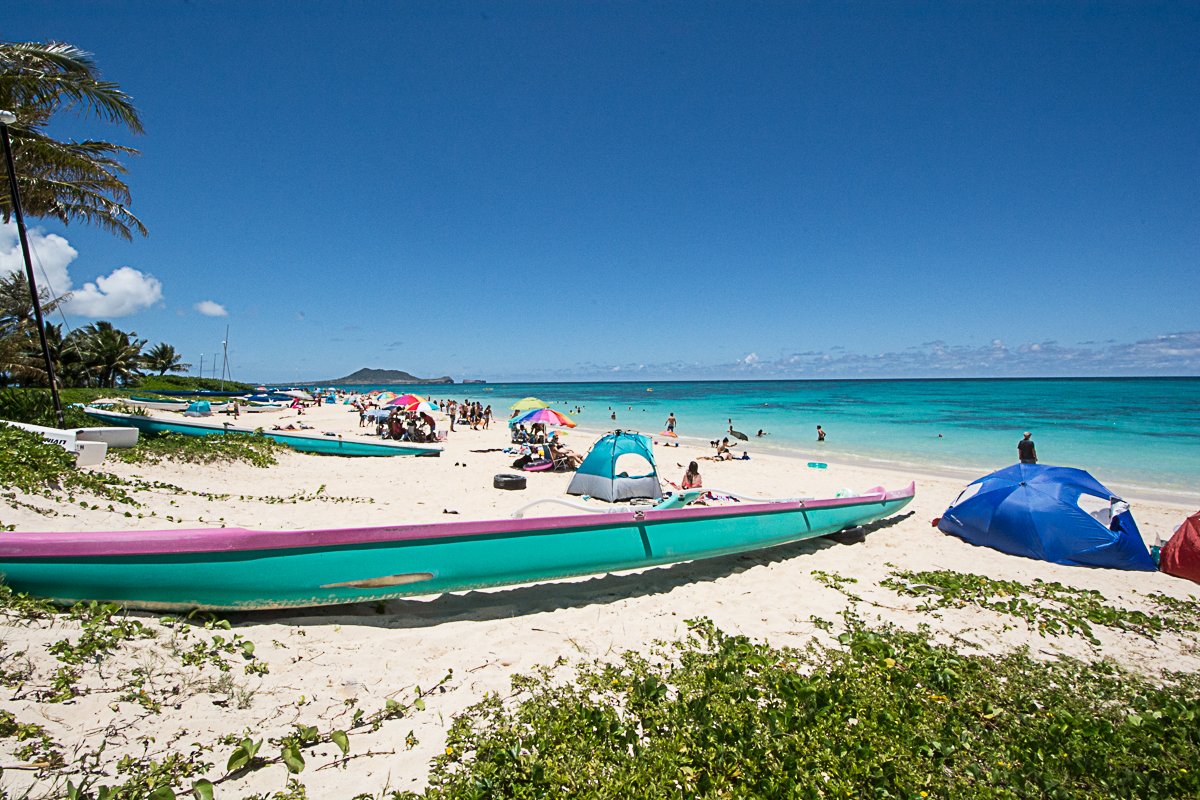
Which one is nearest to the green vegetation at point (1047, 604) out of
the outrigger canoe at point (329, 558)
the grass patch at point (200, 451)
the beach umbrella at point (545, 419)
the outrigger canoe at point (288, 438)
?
the outrigger canoe at point (329, 558)

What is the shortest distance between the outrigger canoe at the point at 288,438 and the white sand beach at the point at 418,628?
4831mm

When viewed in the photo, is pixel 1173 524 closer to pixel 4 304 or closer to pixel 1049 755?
pixel 1049 755

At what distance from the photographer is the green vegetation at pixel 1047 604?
4621 millimetres

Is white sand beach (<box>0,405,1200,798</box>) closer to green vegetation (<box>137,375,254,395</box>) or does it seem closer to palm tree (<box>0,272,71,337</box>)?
palm tree (<box>0,272,71,337</box>)

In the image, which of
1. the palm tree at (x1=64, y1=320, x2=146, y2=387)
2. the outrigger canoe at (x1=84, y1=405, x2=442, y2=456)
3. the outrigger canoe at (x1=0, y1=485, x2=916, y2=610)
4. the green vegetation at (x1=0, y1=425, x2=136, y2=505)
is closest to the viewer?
the outrigger canoe at (x1=0, y1=485, x2=916, y2=610)

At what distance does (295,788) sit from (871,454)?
2187 centimetres

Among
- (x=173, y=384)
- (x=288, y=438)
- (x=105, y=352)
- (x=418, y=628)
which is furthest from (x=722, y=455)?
(x=173, y=384)

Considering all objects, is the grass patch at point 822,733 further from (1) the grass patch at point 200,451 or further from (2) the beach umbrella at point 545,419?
(2) the beach umbrella at point 545,419

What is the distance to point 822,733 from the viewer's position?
2.60m

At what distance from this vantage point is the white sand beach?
7.52 ft

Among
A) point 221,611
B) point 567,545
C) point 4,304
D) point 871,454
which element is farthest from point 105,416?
point 871,454

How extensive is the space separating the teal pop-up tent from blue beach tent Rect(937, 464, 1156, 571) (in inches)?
199

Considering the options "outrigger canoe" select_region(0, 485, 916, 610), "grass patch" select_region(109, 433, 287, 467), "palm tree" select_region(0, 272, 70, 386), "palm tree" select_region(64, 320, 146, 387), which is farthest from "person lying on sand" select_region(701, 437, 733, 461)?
"palm tree" select_region(64, 320, 146, 387)

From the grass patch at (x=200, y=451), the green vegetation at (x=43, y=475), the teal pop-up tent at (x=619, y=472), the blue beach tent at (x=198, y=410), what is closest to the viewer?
the green vegetation at (x=43, y=475)
